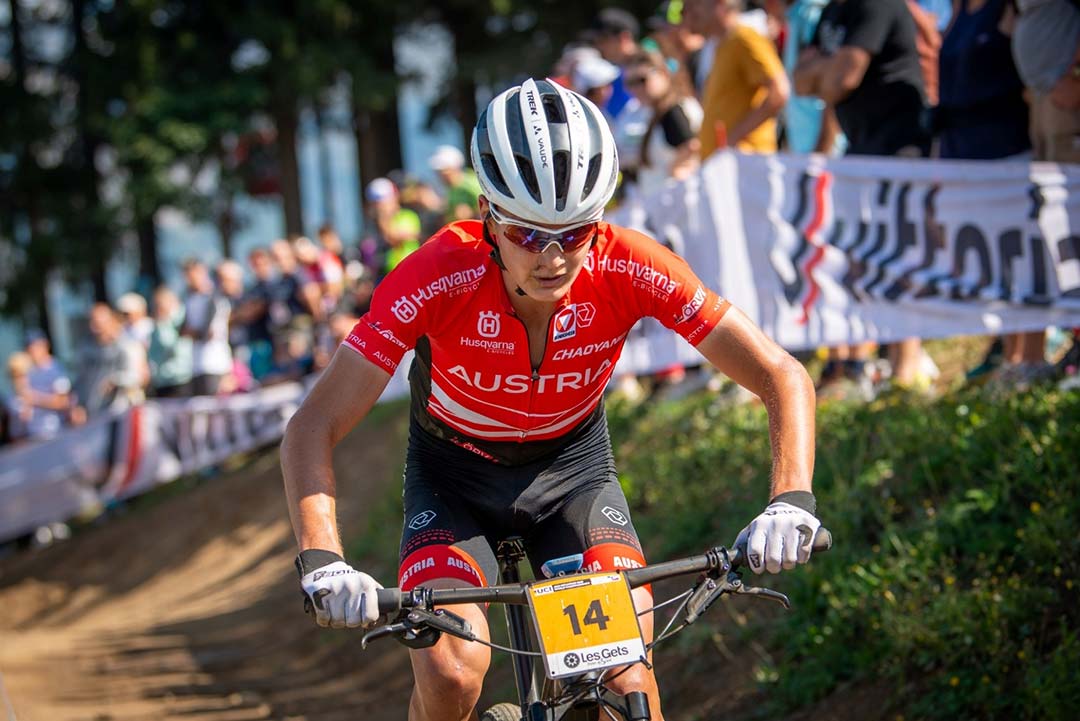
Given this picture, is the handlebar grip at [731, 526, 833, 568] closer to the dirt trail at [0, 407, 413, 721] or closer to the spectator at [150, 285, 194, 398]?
the dirt trail at [0, 407, 413, 721]

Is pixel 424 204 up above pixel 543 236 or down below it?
above

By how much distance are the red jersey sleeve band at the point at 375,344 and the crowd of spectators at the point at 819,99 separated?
402 centimetres

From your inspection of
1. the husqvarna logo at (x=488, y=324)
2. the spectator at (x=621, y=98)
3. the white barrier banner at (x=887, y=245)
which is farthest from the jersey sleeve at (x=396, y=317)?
the spectator at (x=621, y=98)

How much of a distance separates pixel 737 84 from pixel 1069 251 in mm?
2876

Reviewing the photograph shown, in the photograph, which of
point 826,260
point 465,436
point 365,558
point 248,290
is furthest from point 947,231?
point 248,290

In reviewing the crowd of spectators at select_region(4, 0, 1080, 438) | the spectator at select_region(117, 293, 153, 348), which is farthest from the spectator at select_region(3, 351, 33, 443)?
the crowd of spectators at select_region(4, 0, 1080, 438)

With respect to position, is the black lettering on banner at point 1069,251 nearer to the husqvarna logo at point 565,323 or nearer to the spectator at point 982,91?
the spectator at point 982,91

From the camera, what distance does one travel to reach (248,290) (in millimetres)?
15992

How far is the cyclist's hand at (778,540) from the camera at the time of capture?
12.0ft

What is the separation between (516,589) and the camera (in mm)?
3645

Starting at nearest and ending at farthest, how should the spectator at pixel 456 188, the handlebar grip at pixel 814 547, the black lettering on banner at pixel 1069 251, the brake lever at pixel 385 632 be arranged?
the brake lever at pixel 385 632 → the handlebar grip at pixel 814 547 → the black lettering on banner at pixel 1069 251 → the spectator at pixel 456 188

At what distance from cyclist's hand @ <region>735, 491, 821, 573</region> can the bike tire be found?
100 centimetres

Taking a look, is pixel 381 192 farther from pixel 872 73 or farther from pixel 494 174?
pixel 494 174

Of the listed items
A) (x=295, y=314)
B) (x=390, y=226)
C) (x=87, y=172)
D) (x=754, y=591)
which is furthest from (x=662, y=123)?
(x=87, y=172)
